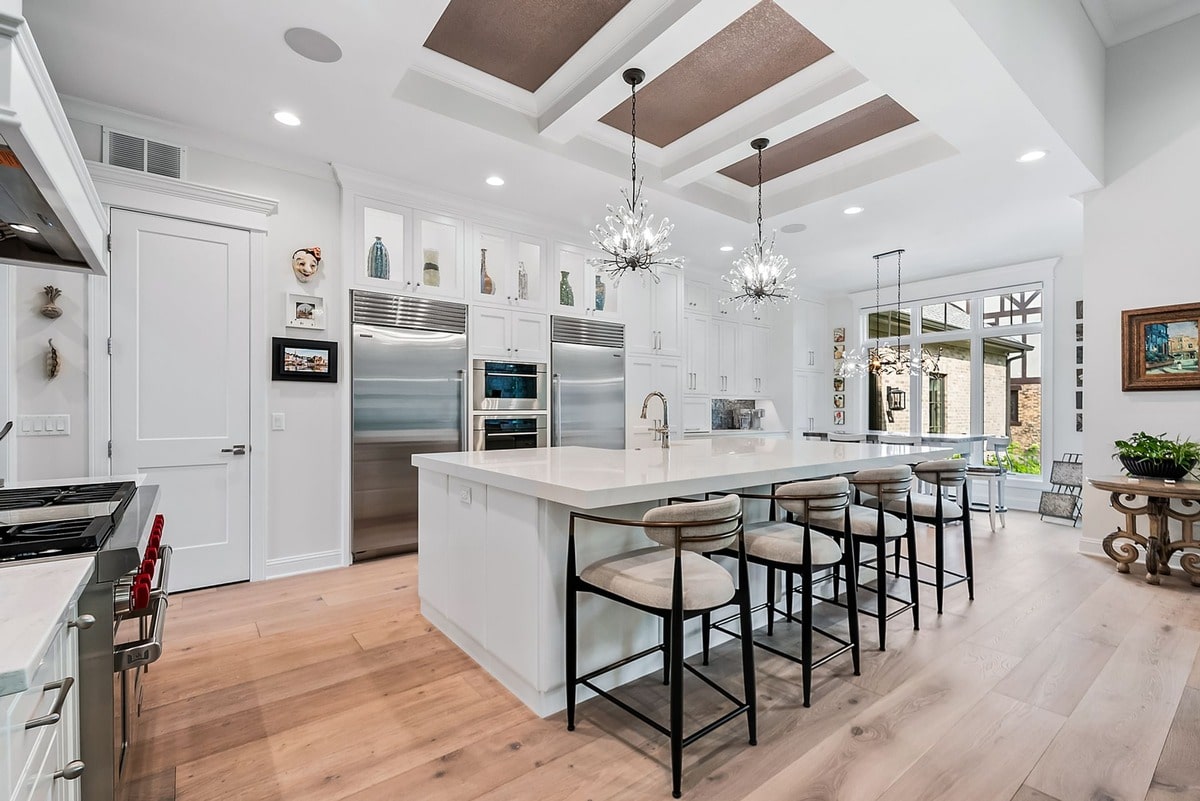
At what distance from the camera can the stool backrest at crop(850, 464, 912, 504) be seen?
254 centimetres

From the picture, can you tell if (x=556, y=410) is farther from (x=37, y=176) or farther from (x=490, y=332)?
(x=37, y=176)

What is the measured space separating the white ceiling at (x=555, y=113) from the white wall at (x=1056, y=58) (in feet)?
0.25

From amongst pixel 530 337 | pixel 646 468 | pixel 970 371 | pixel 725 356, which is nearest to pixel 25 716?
pixel 646 468

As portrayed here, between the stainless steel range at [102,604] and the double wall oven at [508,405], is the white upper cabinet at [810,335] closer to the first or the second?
the double wall oven at [508,405]

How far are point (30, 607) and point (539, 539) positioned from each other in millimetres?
1311

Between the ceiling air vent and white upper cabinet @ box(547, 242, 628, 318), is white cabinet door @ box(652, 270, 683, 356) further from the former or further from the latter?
the ceiling air vent

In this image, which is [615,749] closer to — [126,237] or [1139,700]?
[1139,700]

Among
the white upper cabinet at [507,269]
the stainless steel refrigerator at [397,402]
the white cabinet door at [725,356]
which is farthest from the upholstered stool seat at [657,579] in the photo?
the white cabinet door at [725,356]

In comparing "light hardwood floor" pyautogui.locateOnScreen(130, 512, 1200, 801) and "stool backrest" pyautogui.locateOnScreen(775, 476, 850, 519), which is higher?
"stool backrest" pyautogui.locateOnScreen(775, 476, 850, 519)

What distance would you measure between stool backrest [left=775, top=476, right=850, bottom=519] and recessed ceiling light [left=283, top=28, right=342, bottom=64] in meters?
2.86

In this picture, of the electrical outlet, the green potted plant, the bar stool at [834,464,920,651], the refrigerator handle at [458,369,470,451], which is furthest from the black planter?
the electrical outlet

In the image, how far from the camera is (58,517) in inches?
57.4

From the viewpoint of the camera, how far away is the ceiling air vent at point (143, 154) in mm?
3164

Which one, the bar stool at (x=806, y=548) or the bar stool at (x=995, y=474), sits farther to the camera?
the bar stool at (x=995, y=474)
